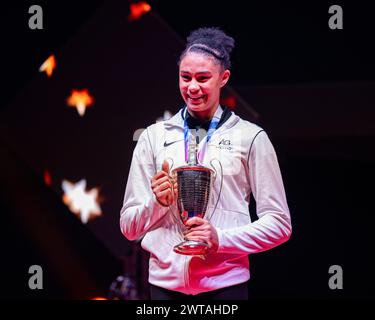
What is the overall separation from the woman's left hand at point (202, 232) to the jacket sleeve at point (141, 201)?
0.53 feet

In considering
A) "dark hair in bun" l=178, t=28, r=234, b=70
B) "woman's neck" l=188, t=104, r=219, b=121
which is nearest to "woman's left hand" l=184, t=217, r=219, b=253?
"woman's neck" l=188, t=104, r=219, b=121

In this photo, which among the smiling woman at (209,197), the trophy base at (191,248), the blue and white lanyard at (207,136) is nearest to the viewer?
the trophy base at (191,248)

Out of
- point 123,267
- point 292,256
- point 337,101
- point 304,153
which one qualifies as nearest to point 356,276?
point 292,256

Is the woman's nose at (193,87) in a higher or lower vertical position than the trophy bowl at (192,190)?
higher

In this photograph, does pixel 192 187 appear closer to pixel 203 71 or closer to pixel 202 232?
pixel 202 232

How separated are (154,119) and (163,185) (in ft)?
3.44

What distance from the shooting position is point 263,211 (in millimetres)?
2215

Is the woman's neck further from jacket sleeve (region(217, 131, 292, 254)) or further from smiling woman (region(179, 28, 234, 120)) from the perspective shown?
jacket sleeve (region(217, 131, 292, 254))

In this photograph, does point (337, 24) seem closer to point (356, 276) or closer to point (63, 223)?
point (356, 276)

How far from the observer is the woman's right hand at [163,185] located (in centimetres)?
210

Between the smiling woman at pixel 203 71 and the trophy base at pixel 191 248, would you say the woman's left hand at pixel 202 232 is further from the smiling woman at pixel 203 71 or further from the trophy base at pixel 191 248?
the smiling woman at pixel 203 71

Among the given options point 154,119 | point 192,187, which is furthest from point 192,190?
point 154,119

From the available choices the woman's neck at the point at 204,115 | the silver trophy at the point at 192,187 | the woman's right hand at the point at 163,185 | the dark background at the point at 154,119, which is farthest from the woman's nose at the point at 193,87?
the dark background at the point at 154,119

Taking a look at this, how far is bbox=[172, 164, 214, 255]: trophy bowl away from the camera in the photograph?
6.93 ft
